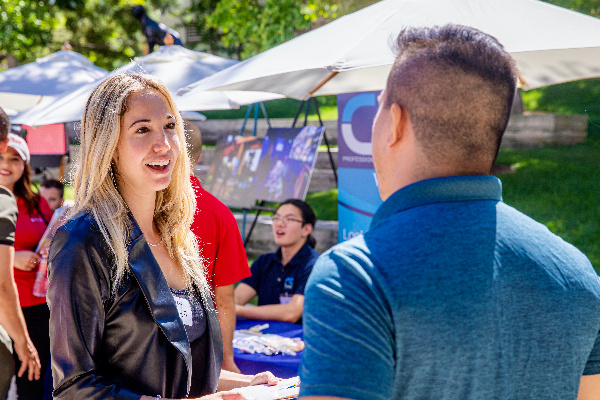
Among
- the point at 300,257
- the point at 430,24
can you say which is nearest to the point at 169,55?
the point at 300,257

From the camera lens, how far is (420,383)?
0.87m

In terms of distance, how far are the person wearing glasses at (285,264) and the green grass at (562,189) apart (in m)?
3.38

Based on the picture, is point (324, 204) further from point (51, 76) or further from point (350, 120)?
point (51, 76)

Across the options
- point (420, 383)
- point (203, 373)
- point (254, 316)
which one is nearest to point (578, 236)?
point (254, 316)

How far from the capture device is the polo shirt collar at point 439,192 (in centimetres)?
95

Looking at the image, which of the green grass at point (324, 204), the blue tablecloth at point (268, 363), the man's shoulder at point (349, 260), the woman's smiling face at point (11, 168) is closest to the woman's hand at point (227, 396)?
the man's shoulder at point (349, 260)

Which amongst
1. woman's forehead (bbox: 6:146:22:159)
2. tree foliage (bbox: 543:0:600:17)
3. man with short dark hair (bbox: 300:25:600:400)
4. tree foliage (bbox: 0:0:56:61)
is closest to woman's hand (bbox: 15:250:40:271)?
woman's forehead (bbox: 6:146:22:159)

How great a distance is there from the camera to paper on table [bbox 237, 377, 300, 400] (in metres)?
1.65

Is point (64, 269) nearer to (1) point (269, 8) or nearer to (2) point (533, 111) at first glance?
(1) point (269, 8)

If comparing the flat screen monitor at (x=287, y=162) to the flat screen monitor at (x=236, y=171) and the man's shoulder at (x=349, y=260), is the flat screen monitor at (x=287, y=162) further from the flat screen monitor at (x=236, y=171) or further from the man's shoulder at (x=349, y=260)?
the man's shoulder at (x=349, y=260)

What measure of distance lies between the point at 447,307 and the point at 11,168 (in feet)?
12.1

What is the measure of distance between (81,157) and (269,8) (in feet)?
30.2

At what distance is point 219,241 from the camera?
112 inches

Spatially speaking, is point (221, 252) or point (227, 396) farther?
point (221, 252)
